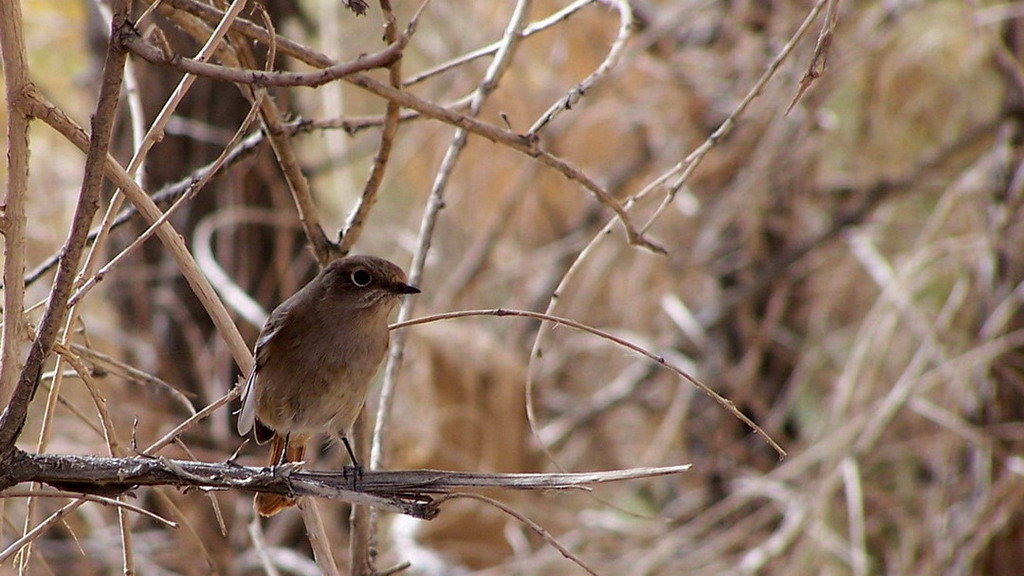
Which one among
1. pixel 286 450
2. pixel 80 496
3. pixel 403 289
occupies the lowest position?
pixel 80 496

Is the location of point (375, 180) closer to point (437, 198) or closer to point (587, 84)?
point (437, 198)

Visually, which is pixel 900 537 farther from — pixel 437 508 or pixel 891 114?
pixel 437 508

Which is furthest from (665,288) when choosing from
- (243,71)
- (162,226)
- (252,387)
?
(243,71)

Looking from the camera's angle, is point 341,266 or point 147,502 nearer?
point 341,266

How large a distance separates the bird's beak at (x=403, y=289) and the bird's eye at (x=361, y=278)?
2.2 inches

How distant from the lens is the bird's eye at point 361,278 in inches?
91.4

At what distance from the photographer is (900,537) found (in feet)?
16.7

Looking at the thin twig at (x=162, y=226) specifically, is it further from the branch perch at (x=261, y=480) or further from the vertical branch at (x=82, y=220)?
the branch perch at (x=261, y=480)

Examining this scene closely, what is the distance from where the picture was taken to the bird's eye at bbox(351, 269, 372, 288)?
7.61ft

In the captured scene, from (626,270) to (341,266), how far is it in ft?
13.2

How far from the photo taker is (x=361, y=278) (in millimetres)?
2332

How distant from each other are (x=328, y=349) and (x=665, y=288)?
3838 millimetres

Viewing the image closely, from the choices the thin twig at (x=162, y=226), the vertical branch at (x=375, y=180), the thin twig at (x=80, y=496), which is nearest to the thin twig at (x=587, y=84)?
the vertical branch at (x=375, y=180)

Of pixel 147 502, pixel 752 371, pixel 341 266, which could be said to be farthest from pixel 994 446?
pixel 147 502
